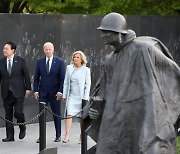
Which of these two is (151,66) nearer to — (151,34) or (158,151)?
(158,151)

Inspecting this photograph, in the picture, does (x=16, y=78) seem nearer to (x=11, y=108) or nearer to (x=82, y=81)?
(x=11, y=108)

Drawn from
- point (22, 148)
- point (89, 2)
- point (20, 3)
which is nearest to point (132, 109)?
point (22, 148)

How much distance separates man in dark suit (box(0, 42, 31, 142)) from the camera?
15453 millimetres

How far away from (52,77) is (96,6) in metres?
9.52

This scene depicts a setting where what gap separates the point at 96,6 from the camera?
24703 mm

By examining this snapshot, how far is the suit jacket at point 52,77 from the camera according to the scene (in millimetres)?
15445

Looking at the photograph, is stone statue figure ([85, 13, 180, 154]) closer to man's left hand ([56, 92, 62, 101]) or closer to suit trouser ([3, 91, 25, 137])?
man's left hand ([56, 92, 62, 101])

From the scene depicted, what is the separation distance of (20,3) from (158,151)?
19464mm

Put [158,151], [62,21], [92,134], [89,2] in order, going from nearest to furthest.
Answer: [158,151] → [92,134] → [62,21] → [89,2]

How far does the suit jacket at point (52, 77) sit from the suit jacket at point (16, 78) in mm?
236

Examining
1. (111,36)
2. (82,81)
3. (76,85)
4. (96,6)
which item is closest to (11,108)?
(76,85)

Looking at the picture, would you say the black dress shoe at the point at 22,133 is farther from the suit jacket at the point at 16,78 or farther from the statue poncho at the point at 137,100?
the statue poncho at the point at 137,100

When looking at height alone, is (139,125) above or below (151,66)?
below

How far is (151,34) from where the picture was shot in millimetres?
23734
